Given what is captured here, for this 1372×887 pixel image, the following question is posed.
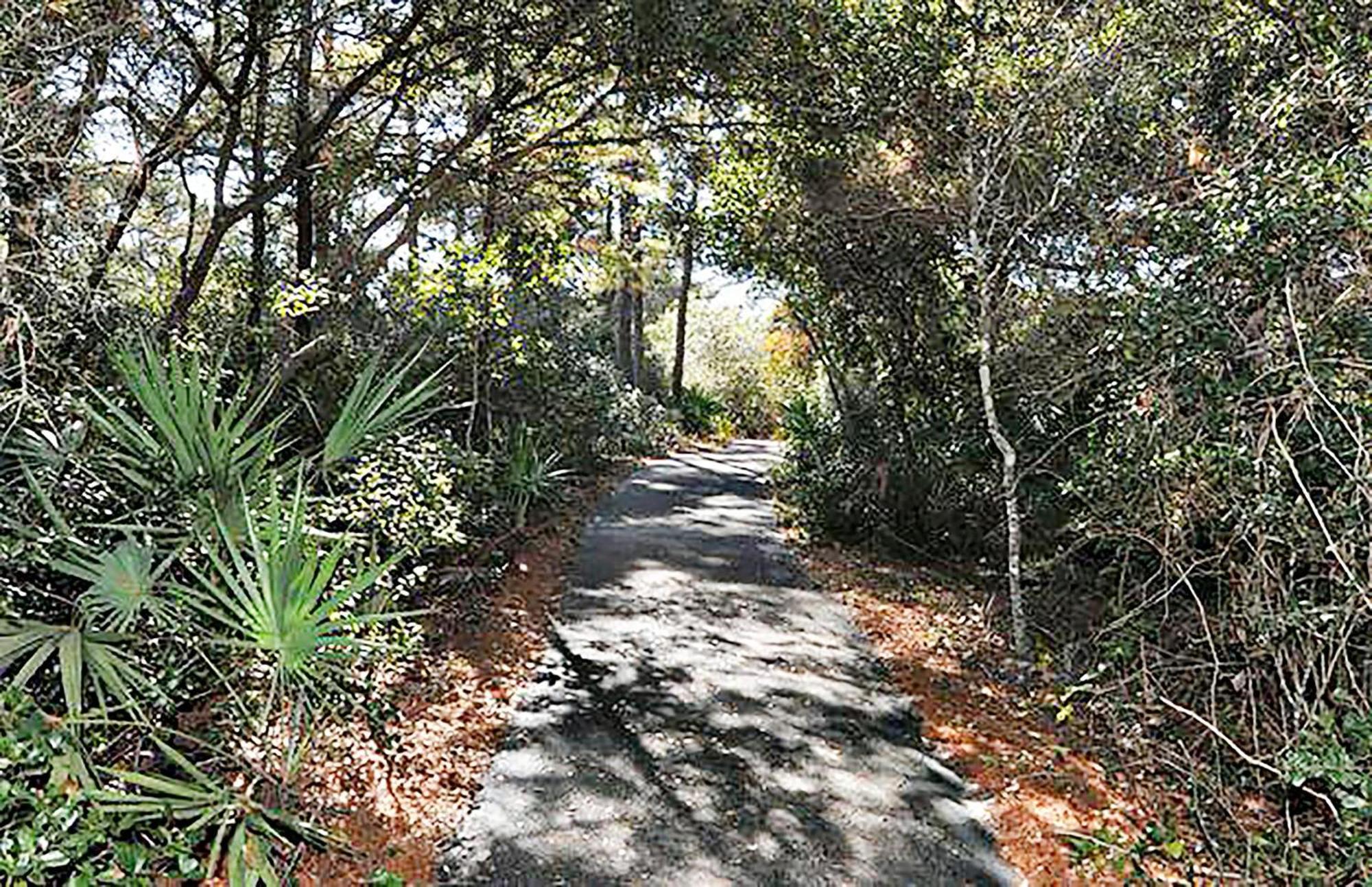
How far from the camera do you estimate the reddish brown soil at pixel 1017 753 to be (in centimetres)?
409

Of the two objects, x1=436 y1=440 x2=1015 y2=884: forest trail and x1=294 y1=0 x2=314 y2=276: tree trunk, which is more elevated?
x1=294 y1=0 x2=314 y2=276: tree trunk

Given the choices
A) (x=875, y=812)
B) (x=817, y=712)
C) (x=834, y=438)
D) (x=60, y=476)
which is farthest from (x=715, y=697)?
(x=834, y=438)

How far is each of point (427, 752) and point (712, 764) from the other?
1.57 metres

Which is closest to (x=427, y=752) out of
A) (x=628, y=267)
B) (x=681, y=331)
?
(x=628, y=267)

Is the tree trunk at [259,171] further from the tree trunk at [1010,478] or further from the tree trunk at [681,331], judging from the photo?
the tree trunk at [681,331]

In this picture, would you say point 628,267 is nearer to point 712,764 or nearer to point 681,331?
point 712,764

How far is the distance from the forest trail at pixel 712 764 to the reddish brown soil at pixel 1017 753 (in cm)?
20

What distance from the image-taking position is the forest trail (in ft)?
13.4

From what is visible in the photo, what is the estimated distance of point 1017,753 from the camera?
542cm

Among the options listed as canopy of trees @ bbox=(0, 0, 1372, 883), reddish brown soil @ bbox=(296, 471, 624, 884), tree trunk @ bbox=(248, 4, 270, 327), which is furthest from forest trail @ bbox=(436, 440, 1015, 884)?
tree trunk @ bbox=(248, 4, 270, 327)

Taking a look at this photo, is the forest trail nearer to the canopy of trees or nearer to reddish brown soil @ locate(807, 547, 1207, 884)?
reddish brown soil @ locate(807, 547, 1207, 884)

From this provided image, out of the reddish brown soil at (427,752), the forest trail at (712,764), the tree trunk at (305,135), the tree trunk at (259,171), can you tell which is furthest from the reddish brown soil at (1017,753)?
the tree trunk at (259,171)

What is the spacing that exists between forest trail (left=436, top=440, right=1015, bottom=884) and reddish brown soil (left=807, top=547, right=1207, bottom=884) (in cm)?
20

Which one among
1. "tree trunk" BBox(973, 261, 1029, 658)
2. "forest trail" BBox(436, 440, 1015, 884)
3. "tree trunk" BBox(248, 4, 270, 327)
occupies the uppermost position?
"tree trunk" BBox(248, 4, 270, 327)
